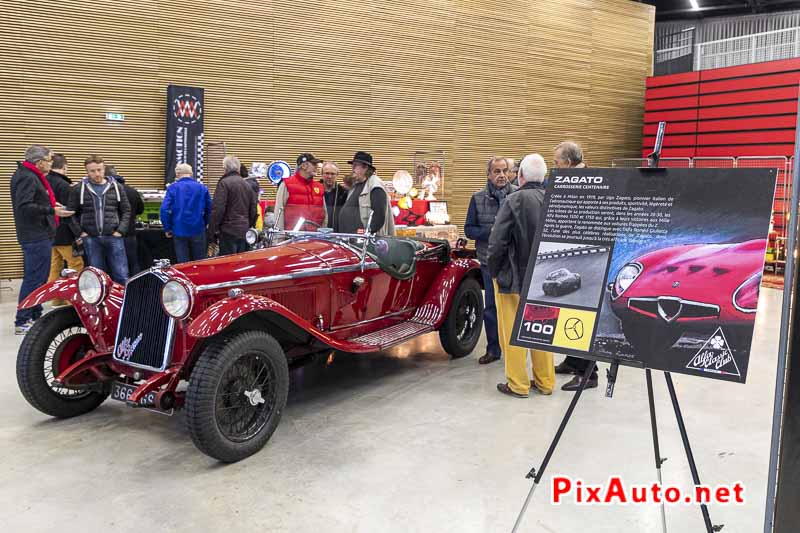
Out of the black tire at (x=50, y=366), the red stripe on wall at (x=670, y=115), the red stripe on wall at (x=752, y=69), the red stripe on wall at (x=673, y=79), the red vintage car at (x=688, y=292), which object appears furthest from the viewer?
the red stripe on wall at (x=670, y=115)

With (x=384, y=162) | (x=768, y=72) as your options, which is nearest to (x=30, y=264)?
(x=384, y=162)

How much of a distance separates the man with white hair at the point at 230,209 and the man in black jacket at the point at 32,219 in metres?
1.51

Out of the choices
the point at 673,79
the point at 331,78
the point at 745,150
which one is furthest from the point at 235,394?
the point at 673,79

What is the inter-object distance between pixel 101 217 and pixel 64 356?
2.63m

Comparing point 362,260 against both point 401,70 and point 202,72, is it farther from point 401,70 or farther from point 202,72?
point 401,70

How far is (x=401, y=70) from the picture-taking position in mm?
11711

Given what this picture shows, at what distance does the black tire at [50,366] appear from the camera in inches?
153

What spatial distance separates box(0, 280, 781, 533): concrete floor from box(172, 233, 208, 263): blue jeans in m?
2.65

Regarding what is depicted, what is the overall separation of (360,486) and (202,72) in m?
7.89

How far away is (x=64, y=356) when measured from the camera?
13.4 ft

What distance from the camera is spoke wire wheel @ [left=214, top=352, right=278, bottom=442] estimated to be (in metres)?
3.50

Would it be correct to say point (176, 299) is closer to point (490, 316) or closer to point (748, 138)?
point (490, 316)

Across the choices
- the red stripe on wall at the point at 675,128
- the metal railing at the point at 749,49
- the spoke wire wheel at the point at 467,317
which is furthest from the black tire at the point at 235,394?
the metal railing at the point at 749,49

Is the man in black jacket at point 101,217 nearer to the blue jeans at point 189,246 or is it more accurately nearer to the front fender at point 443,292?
Answer: the blue jeans at point 189,246
